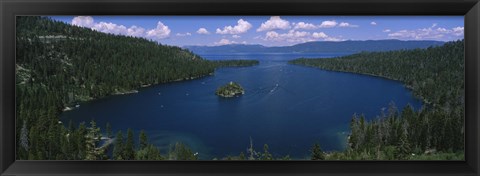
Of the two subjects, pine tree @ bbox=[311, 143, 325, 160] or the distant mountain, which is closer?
pine tree @ bbox=[311, 143, 325, 160]

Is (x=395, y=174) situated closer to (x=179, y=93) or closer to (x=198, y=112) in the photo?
(x=198, y=112)

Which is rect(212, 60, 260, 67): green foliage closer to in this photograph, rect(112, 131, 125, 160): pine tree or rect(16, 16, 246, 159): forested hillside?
rect(16, 16, 246, 159): forested hillside

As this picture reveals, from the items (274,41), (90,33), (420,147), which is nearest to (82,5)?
(90,33)

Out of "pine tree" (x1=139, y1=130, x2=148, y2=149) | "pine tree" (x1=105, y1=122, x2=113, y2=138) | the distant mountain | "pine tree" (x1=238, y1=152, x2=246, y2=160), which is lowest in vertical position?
"pine tree" (x1=238, y1=152, x2=246, y2=160)

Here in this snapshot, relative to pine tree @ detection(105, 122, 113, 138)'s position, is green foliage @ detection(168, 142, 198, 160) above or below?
below

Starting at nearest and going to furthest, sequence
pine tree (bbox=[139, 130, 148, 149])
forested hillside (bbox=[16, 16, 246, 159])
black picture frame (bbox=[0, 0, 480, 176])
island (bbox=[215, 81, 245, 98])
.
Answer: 1. black picture frame (bbox=[0, 0, 480, 176])
2. forested hillside (bbox=[16, 16, 246, 159])
3. pine tree (bbox=[139, 130, 148, 149])
4. island (bbox=[215, 81, 245, 98])

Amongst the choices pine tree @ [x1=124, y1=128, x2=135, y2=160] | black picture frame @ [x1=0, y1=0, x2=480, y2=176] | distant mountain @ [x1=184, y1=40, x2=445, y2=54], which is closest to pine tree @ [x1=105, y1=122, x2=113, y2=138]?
pine tree @ [x1=124, y1=128, x2=135, y2=160]
